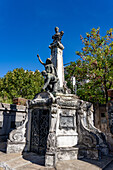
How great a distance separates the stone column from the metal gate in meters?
2.00

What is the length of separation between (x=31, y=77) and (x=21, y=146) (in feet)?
43.0

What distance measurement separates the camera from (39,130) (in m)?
5.21

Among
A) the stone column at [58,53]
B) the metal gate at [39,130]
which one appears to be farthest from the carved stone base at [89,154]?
the stone column at [58,53]

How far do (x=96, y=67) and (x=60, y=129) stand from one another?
781 centimetres

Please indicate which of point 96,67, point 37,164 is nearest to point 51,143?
point 37,164

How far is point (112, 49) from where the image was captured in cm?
1065

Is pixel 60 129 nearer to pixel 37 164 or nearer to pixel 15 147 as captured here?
pixel 37 164

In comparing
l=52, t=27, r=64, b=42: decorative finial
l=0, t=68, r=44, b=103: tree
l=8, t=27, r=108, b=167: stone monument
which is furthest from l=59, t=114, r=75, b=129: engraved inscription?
l=0, t=68, r=44, b=103: tree

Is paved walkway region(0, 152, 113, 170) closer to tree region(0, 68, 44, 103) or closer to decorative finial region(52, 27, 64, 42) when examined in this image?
decorative finial region(52, 27, 64, 42)

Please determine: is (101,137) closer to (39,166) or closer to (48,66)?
(39,166)

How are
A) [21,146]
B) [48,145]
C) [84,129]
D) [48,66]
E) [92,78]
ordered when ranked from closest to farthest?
[48,145]
[84,129]
[21,146]
[48,66]
[92,78]

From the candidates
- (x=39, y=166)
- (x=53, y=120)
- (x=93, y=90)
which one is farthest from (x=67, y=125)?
(x=93, y=90)

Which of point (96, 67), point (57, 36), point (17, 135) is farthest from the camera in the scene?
point (96, 67)

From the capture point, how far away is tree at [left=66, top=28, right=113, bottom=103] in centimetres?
1060
